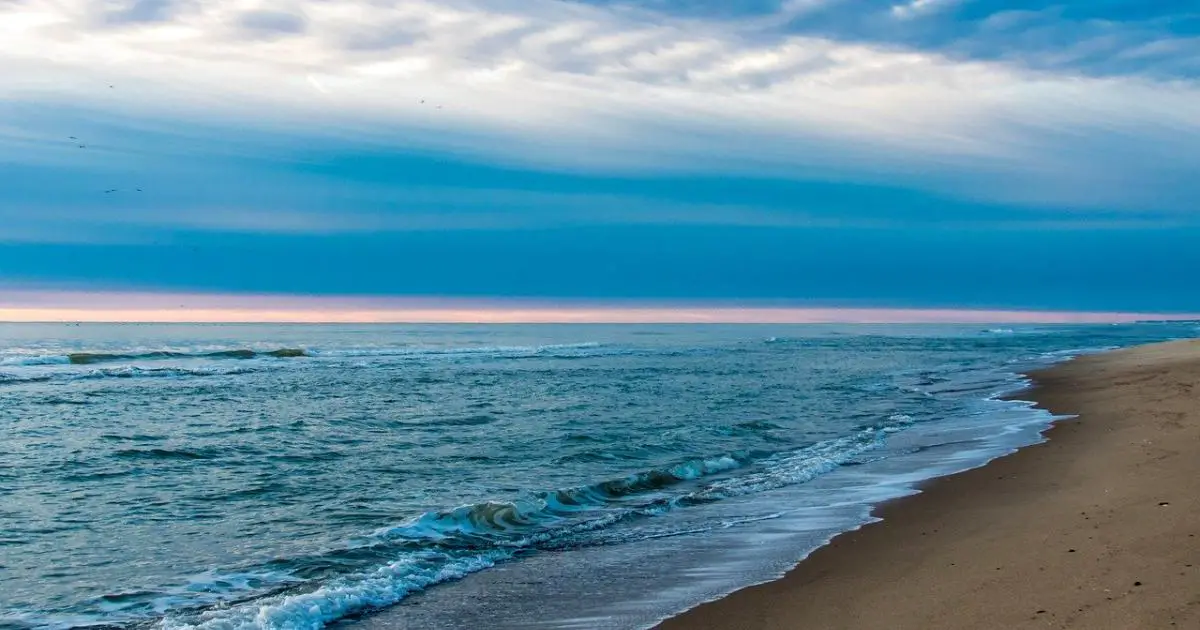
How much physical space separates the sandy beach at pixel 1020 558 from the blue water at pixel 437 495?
62 centimetres

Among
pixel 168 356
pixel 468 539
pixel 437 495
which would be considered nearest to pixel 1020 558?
pixel 468 539

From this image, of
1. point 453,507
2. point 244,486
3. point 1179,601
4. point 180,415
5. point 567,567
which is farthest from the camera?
Answer: point 180,415

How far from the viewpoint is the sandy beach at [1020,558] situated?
6086 mm

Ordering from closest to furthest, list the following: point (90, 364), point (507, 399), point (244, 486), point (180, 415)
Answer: point (244, 486)
point (180, 415)
point (507, 399)
point (90, 364)

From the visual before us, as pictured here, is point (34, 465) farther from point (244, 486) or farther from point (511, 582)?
point (511, 582)

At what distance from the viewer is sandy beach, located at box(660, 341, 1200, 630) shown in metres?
6.09

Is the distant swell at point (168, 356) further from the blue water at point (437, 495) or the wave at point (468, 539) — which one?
the wave at point (468, 539)

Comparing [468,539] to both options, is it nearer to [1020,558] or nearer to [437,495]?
[437,495]

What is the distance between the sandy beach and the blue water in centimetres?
62

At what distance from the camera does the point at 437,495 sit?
12539 mm

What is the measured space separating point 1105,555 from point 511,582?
513 centimetres

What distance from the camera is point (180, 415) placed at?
23.3 metres

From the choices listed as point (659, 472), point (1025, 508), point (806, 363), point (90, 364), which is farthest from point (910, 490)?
point (90, 364)

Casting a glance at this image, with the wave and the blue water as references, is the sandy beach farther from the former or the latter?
the wave
